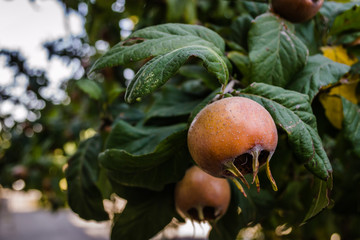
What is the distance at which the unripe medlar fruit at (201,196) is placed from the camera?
79 centimetres

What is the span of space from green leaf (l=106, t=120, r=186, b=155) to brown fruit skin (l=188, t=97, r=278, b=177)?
32 cm

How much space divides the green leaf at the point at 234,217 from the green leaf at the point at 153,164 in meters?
0.24

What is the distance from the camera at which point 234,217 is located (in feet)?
3.01

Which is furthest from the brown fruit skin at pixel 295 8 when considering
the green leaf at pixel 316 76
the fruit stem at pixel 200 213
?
the fruit stem at pixel 200 213

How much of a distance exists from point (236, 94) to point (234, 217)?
1.46 ft

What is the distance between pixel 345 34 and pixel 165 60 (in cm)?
77

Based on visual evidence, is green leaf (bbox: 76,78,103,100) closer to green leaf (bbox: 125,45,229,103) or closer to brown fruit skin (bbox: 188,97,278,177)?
green leaf (bbox: 125,45,229,103)

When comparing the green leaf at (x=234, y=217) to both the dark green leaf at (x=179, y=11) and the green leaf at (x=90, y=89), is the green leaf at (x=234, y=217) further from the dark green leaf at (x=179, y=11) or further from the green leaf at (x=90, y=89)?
the dark green leaf at (x=179, y=11)

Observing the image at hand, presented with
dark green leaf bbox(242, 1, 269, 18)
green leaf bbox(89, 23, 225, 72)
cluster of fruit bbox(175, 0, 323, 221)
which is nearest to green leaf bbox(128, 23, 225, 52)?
green leaf bbox(89, 23, 225, 72)

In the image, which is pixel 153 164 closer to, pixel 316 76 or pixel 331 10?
pixel 316 76

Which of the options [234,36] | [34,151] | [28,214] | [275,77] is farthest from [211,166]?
[28,214]

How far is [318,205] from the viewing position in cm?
64

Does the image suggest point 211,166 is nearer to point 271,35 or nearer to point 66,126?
point 271,35

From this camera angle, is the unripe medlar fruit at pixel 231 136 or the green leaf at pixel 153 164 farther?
the green leaf at pixel 153 164
